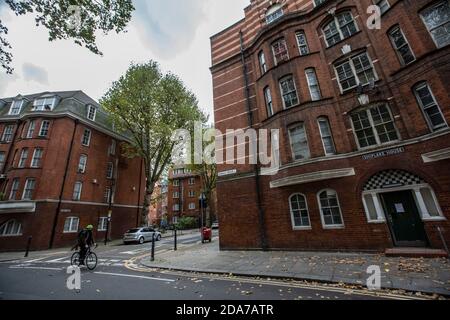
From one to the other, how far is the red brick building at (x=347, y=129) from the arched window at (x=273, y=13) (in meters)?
0.72

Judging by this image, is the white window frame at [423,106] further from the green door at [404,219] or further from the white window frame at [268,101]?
the white window frame at [268,101]

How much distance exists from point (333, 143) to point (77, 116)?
24.2 meters

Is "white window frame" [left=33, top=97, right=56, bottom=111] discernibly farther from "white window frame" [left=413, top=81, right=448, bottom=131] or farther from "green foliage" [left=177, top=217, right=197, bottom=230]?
"white window frame" [left=413, top=81, right=448, bottom=131]

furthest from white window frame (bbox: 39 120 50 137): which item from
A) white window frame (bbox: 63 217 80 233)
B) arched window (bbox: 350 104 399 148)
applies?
arched window (bbox: 350 104 399 148)

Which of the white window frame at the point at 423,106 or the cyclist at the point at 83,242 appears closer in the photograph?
the white window frame at the point at 423,106

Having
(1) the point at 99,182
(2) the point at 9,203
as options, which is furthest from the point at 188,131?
(2) the point at 9,203

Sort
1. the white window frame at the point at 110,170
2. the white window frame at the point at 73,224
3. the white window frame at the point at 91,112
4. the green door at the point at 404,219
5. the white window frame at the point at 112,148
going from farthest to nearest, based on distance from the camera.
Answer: the white window frame at the point at 112,148 < the white window frame at the point at 110,170 < the white window frame at the point at 91,112 < the white window frame at the point at 73,224 < the green door at the point at 404,219

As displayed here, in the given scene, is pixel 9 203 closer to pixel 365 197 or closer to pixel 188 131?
pixel 188 131

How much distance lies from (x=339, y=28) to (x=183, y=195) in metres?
43.5

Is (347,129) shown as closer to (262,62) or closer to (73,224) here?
(262,62)

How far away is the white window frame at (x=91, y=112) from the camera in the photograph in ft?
78.7

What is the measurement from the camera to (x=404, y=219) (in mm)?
8805

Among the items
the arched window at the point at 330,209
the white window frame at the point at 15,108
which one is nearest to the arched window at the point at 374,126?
the arched window at the point at 330,209

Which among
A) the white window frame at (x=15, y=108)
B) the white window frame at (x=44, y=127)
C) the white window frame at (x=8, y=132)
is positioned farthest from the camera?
the white window frame at (x=15, y=108)
